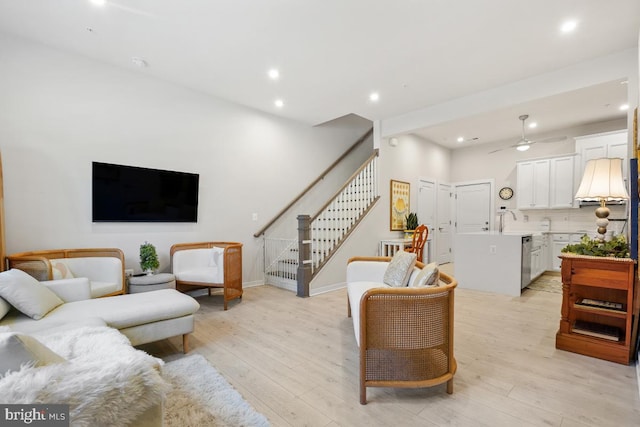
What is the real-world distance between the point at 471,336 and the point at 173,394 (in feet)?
8.68

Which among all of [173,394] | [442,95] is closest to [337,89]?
[442,95]

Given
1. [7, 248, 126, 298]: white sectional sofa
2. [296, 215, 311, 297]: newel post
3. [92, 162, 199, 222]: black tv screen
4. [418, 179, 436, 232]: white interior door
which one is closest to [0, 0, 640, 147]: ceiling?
[92, 162, 199, 222]: black tv screen

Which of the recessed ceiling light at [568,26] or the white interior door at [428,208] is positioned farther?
the white interior door at [428,208]

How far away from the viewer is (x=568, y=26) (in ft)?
9.32

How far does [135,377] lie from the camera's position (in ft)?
3.53

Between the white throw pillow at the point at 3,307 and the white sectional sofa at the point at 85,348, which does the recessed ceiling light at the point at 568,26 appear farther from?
the white throw pillow at the point at 3,307

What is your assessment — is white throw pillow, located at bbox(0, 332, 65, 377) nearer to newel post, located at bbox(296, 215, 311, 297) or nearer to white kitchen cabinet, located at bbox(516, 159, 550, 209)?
newel post, located at bbox(296, 215, 311, 297)

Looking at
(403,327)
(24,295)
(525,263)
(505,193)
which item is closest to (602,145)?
(505,193)

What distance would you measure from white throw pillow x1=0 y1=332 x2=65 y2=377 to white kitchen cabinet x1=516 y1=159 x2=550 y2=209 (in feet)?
25.2

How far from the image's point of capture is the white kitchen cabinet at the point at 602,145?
16.5 feet

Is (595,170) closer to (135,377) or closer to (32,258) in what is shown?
(135,377)

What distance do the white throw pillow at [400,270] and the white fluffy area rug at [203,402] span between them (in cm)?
152

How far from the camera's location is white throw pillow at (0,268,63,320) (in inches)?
81.0

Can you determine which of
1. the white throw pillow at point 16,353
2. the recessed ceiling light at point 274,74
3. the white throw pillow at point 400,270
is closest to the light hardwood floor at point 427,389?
the white throw pillow at point 400,270
